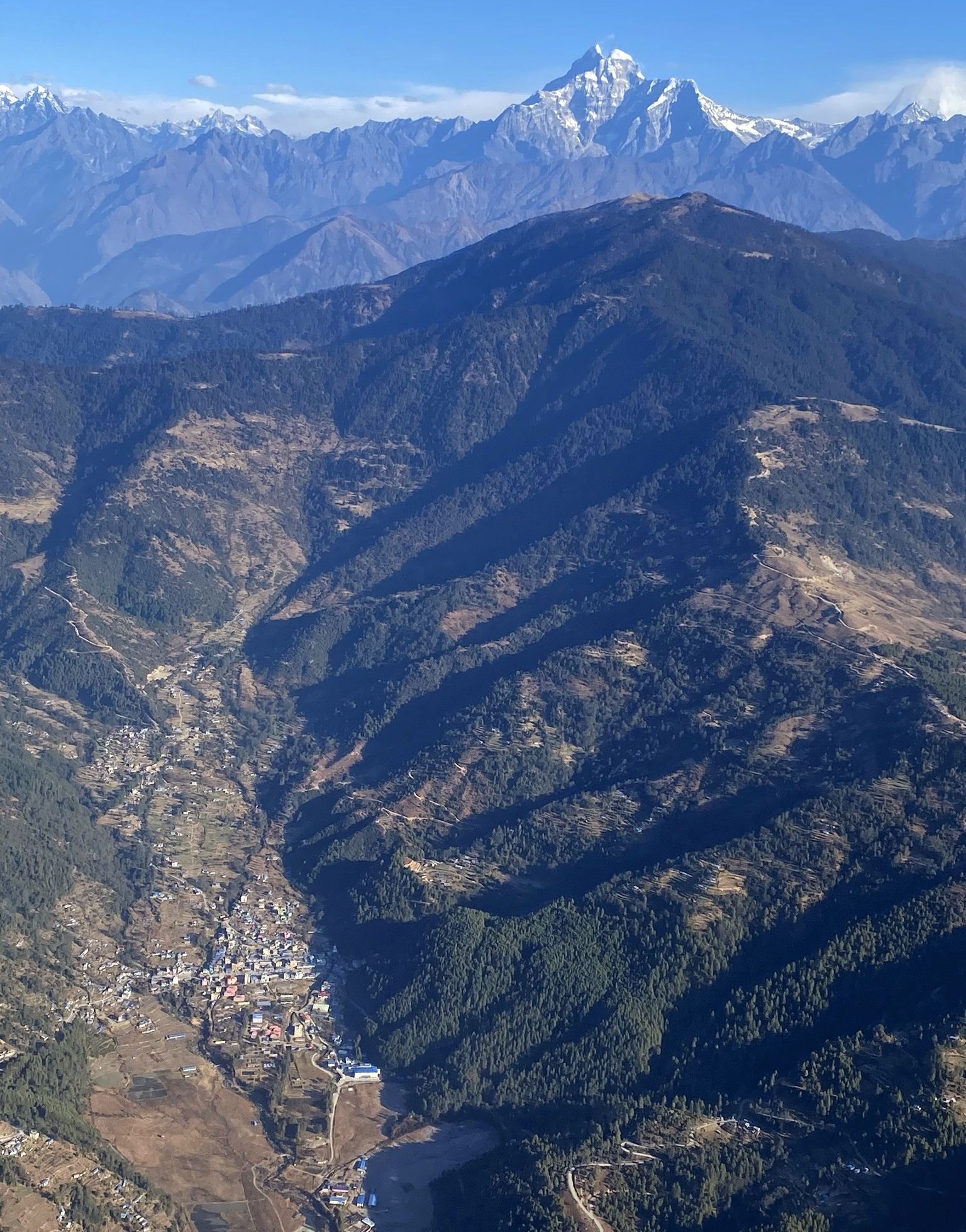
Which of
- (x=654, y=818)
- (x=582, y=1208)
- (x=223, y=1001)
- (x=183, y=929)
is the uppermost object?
(x=654, y=818)

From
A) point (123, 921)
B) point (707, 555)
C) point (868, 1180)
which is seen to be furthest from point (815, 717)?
point (123, 921)

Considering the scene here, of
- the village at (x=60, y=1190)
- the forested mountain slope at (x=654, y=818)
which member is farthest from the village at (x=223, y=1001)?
the forested mountain slope at (x=654, y=818)

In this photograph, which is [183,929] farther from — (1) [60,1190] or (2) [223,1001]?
(1) [60,1190]

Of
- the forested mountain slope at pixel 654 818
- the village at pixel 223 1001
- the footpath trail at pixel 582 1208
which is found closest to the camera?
the footpath trail at pixel 582 1208

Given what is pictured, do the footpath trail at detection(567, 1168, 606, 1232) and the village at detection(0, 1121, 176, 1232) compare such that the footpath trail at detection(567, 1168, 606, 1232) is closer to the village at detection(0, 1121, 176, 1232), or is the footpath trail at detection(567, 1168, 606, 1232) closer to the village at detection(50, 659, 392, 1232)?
the village at detection(50, 659, 392, 1232)

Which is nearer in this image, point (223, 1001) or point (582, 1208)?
point (582, 1208)

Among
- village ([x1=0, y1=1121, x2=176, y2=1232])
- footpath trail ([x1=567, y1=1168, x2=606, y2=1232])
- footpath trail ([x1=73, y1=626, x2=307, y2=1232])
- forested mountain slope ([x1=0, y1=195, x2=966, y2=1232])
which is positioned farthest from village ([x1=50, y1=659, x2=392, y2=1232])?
footpath trail ([x1=567, y1=1168, x2=606, y2=1232])

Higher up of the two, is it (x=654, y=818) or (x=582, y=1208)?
(x=654, y=818)

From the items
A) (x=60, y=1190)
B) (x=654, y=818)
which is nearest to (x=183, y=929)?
(x=60, y=1190)

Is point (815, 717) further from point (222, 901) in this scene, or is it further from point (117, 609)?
point (117, 609)

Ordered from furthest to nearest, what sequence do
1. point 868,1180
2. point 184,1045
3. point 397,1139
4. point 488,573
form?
point 488,573
point 184,1045
point 397,1139
point 868,1180

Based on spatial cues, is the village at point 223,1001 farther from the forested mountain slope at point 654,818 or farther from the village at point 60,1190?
the forested mountain slope at point 654,818
